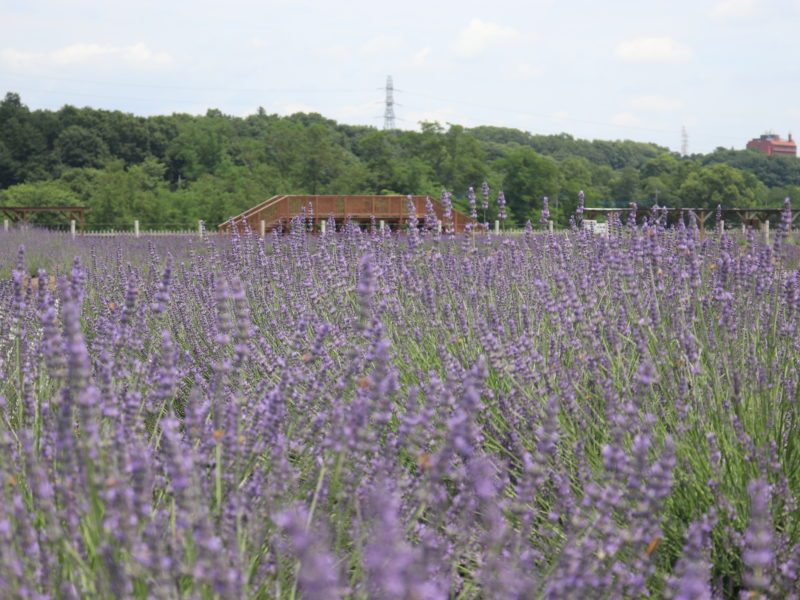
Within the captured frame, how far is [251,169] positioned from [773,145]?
393 feet

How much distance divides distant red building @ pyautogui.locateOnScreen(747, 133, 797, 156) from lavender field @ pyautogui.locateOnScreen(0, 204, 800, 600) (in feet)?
511

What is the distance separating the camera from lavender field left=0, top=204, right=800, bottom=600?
147cm

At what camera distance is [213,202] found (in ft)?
129

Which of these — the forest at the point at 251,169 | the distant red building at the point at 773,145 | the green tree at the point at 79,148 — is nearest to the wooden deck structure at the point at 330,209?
the forest at the point at 251,169

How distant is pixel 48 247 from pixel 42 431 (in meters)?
12.4

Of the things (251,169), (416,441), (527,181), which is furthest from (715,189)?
(416,441)

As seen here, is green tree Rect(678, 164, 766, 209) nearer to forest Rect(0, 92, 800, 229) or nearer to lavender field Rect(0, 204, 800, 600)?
forest Rect(0, 92, 800, 229)

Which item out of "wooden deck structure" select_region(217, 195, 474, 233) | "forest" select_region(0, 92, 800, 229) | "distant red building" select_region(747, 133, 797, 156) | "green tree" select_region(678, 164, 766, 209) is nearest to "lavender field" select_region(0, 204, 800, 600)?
"wooden deck structure" select_region(217, 195, 474, 233)

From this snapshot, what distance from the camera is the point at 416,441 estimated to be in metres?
2.19

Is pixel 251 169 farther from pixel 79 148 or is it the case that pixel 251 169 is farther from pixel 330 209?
pixel 330 209

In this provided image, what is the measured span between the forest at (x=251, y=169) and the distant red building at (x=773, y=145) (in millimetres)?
73610

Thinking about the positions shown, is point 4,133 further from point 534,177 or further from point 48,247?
point 48,247

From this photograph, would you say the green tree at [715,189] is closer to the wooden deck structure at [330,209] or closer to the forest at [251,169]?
the forest at [251,169]

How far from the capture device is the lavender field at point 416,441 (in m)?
1.47
